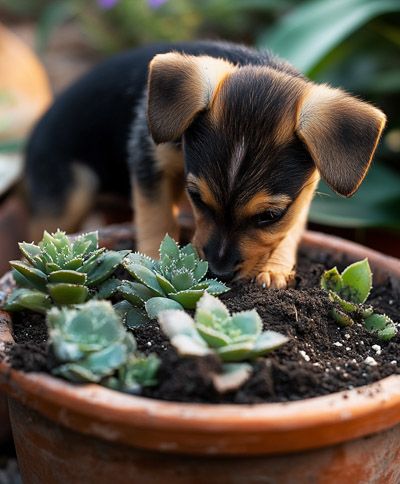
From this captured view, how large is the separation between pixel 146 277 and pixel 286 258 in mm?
789

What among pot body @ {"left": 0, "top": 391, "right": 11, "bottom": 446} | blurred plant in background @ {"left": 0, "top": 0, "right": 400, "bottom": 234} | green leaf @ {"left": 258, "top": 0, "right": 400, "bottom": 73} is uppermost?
green leaf @ {"left": 258, "top": 0, "right": 400, "bottom": 73}

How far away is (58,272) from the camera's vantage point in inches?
87.9

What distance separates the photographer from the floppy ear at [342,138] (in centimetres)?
238

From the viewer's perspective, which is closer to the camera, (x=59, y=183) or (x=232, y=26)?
(x=59, y=183)

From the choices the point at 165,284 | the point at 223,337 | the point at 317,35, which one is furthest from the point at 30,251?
the point at 317,35

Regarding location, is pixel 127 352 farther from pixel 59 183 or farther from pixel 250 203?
pixel 59 183

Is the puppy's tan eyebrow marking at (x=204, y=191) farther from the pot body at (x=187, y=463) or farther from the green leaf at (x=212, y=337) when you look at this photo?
the pot body at (x=187, y=463)

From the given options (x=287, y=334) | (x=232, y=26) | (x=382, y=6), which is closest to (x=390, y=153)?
(x=382, y=6)

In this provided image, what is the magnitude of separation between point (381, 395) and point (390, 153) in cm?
349

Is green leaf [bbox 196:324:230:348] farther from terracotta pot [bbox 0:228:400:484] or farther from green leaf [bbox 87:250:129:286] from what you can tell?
green leaf [bbox 87:250:129:286]

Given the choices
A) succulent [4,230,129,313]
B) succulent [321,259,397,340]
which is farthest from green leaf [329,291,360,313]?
succulent [4,230,129,313]

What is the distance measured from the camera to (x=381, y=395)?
6.31ft

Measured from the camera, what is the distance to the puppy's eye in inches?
103

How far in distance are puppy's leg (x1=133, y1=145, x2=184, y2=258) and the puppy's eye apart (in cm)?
58
